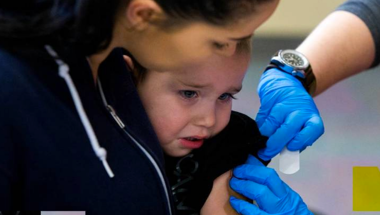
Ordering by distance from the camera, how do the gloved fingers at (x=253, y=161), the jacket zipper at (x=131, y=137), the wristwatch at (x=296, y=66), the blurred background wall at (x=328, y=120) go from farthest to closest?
the blurred background wall at (x=328, y=120), the wristwatch at (x=296, y=66), the gloved fingers at (x=253, y=161), the jacket zipper at (x=131, y=137)

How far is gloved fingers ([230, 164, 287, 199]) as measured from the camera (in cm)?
130

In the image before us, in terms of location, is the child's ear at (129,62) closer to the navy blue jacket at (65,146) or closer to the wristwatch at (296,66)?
the navy blue jacket at (65,146)

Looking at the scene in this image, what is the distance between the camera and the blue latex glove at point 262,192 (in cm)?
129

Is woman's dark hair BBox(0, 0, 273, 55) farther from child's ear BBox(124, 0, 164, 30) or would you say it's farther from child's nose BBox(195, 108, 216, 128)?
child's nose BBox(195, 108, 216, 128)

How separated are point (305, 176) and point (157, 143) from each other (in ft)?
5.83

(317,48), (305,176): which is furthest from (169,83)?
(305,176)

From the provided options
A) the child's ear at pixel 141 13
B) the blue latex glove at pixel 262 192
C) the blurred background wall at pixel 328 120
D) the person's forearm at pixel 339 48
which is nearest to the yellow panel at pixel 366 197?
the blurred background wall at pixel 328 120

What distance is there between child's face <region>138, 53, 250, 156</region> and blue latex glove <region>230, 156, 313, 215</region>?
0.48ft

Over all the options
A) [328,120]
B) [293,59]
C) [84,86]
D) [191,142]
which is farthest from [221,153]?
[328,120]

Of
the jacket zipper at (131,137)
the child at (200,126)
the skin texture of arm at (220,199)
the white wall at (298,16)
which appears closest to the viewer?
the jacket zipper at (131,137)

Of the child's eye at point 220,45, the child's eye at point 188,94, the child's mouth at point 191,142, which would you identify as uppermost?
the child's eye at point 220,45

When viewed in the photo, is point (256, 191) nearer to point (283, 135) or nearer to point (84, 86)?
point (283, 135)

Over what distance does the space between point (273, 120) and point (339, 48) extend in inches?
15.2

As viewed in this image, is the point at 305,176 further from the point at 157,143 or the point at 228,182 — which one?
the point at 157,143
